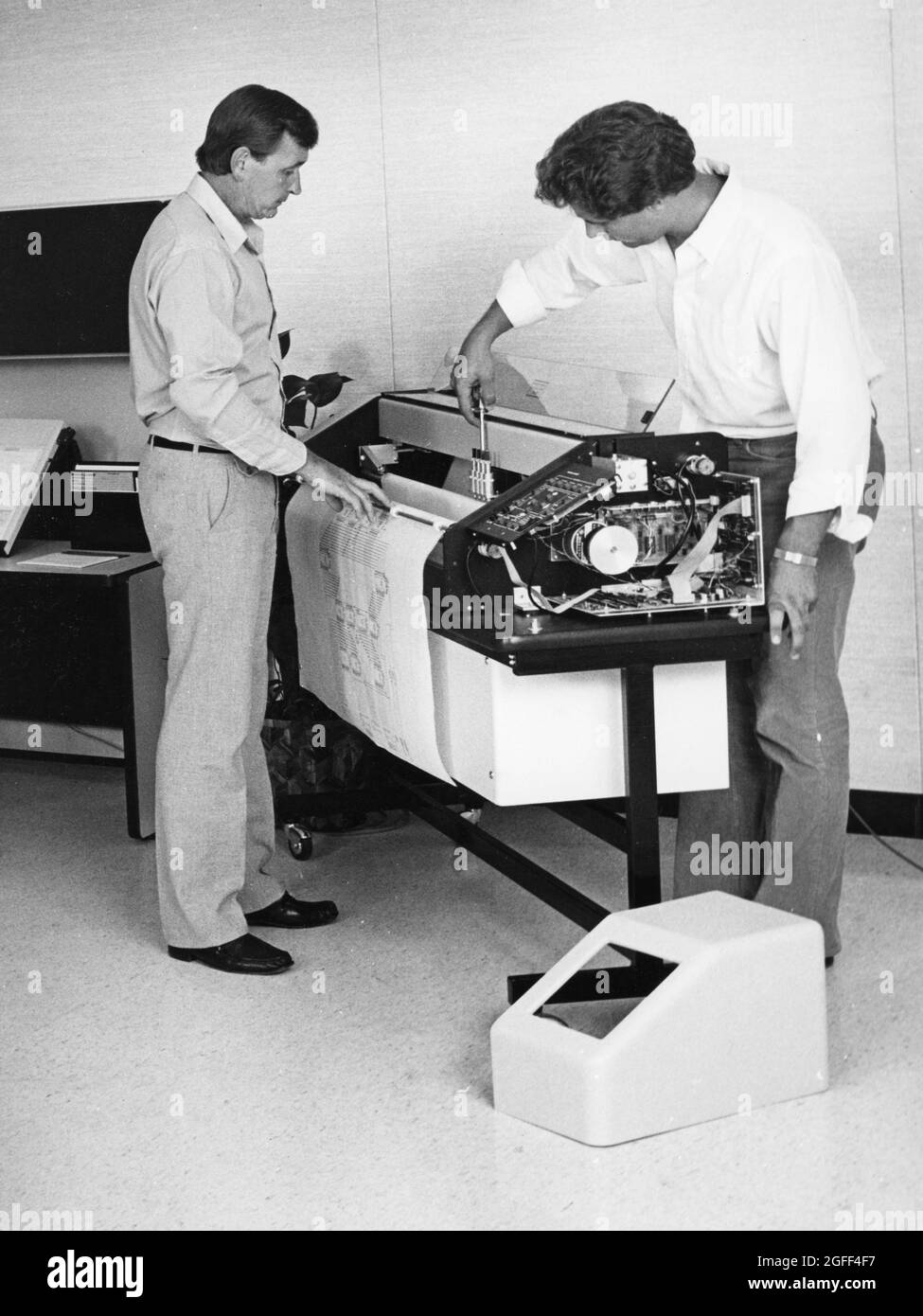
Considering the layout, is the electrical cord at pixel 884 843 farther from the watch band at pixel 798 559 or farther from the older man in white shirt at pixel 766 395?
the watch band at pixel 798 559

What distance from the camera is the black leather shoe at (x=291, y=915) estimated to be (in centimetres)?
352

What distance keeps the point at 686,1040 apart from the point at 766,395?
1.17 metres

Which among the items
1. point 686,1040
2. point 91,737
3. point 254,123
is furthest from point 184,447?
point 91,737

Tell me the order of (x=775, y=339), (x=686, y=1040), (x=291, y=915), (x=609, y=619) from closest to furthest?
(x=686, y=1040)
(x=609, y=619)
(x=775, y=339)
(x=291, y=915)

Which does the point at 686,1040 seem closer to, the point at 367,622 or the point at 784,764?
the point at 784,764

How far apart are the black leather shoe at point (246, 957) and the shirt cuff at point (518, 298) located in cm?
141

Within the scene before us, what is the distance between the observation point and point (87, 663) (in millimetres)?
4750

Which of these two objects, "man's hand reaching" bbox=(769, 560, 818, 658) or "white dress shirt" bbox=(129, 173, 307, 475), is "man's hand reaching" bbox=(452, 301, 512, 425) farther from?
"man's hand reaching" bbox=(769, 560, 818, 658)

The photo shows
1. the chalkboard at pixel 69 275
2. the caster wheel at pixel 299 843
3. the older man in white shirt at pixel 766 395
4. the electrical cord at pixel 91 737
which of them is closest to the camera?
the older man in white shirt at pixel 766 395

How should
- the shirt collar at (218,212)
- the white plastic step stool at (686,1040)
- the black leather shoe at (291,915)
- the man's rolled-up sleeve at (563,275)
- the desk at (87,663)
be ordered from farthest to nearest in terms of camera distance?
the desk at (87,663), the black leather shoe at (291,915), the man's rolled-up sleeve at (563,275), the shirt collar at (218,212), the white plastic step stool at (686,1040)

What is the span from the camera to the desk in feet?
13.6

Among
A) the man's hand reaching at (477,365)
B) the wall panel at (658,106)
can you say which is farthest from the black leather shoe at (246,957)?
the wall panel at (658,106)

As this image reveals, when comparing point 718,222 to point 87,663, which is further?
point 87,663

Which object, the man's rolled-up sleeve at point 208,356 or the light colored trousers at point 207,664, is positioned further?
the light colored trousers at point 207,664
